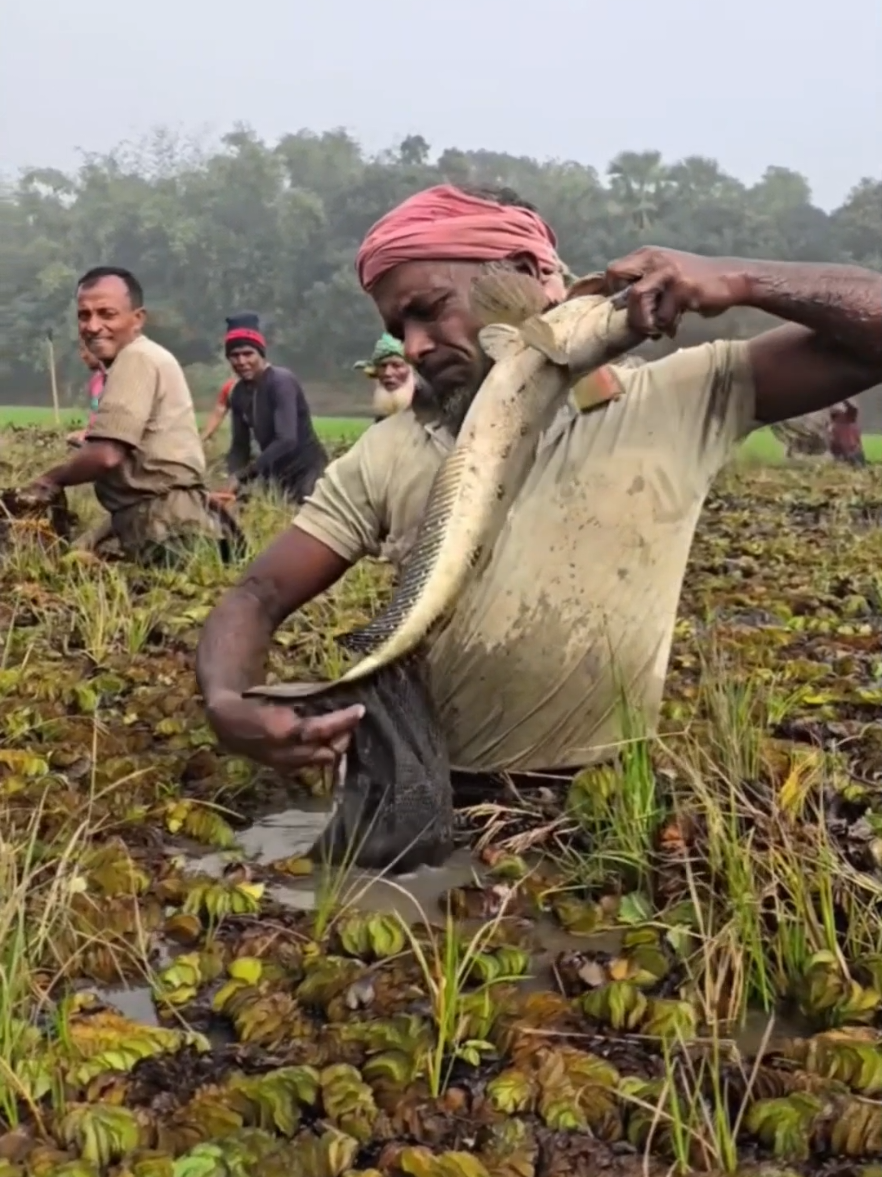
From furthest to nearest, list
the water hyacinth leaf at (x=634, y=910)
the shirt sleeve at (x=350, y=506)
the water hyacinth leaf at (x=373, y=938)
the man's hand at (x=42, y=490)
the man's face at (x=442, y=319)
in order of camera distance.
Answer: the man's hand at (x=42, y=490) < the shirt sleeve at (x=350, y=506) < the man's face at (x=442, y=319) < the water hyacinth leaf at (x=634, y=910) < the water hyacinth leaf at (x=373, y=938)

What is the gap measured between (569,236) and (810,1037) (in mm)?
38408

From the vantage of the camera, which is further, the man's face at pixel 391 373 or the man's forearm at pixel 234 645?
the man's face at pixel 391 373

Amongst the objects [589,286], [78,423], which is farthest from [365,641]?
[78,423]

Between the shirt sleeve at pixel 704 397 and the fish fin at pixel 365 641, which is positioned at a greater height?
the shirt sleeve at pixel 704 397

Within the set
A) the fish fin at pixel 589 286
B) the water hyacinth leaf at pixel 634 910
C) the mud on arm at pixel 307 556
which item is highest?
the fish fin at pixel 589 286

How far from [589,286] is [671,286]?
22 cm

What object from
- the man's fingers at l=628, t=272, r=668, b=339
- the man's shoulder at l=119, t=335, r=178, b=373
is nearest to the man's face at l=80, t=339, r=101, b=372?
the man's shoulder at l=119, t=335, r=178, b=373

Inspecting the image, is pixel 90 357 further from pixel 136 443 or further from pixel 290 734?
pixel 290 734

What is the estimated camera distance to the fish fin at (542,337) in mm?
2412

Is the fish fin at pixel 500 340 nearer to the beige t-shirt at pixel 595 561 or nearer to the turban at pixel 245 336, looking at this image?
the beige t-shirt at pixel 595 561

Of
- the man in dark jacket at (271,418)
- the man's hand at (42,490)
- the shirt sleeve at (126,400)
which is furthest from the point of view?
the man in dark jacket at (271,418)

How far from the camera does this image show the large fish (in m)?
2.47

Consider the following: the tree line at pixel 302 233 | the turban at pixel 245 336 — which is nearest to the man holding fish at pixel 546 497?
the turban at pixel 245 336

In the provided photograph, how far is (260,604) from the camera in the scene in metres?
2.94
